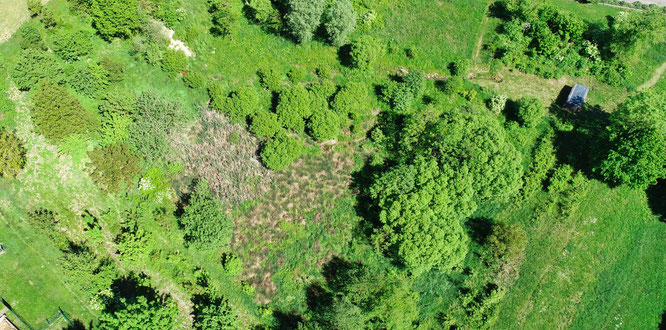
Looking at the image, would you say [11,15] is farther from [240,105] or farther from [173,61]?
[240,105]

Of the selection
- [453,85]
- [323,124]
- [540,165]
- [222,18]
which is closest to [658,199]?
[540,165]

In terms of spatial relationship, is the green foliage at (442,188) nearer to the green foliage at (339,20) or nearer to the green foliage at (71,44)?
the green foliage at (339,20)

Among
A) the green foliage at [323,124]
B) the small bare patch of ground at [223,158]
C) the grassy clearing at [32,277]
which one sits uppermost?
the green foliage at [323,124]

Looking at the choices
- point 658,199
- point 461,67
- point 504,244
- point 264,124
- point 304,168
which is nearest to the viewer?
point 504,244

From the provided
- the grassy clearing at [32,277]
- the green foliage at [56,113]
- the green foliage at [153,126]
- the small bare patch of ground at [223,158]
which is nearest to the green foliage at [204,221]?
the small bare patch of ground at [223,158]

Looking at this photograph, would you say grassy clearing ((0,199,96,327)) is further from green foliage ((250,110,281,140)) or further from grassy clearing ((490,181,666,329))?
grassy clearing ((490,181,666,329))

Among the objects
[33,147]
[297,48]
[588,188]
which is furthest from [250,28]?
[588,188]
